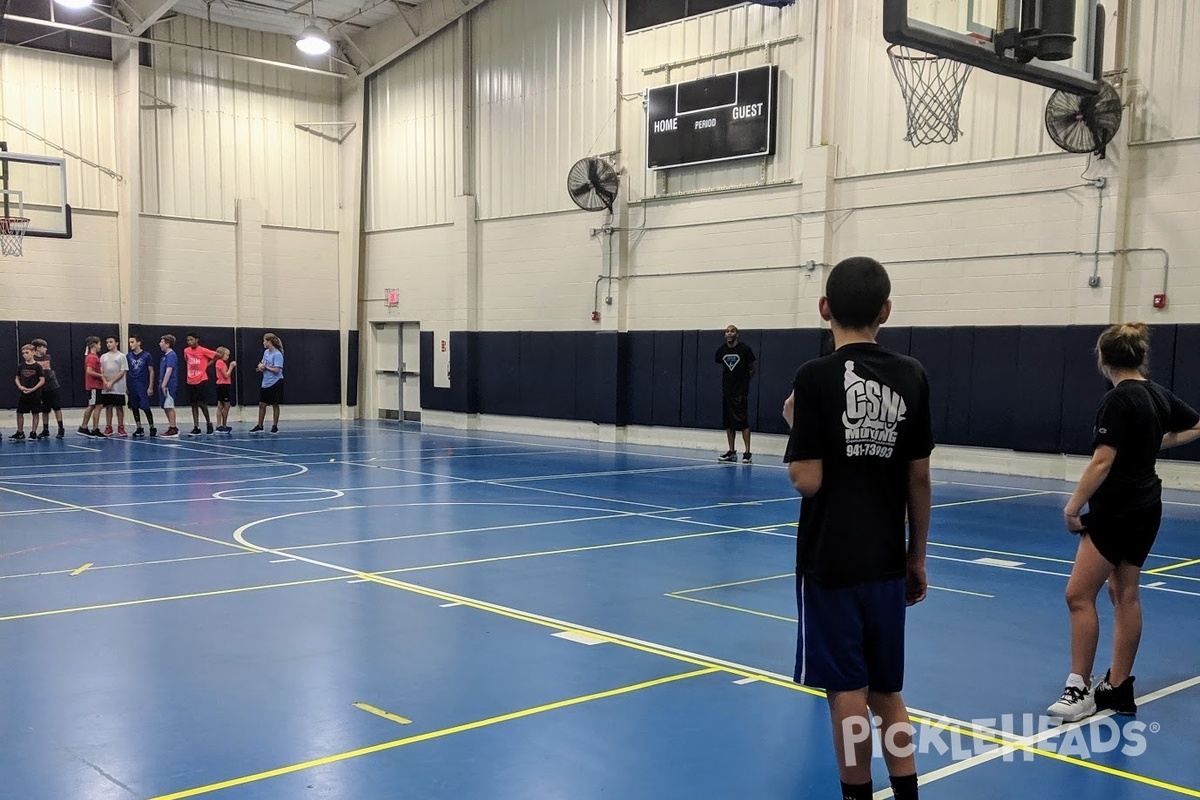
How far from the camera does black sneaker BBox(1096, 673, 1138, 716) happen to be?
15.8ft

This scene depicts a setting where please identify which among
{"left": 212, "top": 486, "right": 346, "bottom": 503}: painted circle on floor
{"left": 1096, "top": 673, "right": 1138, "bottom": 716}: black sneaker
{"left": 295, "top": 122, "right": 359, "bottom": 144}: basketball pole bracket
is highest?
{"left": 295, "top": 122, "right": 359, "bottom": 144}: basketball pole bracket

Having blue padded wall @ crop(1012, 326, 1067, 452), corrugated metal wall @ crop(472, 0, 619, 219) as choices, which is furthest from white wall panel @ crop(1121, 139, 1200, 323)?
corrugated metal wall @ crop(472, 0, 619, 219)

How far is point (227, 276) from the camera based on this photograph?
24.4m

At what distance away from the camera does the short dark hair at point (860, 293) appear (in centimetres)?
316

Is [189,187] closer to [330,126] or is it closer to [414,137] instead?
[330,126]

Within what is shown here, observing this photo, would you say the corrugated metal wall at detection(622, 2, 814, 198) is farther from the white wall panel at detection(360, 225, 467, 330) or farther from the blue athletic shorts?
the blue athletic shorts

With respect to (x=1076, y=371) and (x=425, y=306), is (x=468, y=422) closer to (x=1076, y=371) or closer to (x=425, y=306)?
(x=425, y=306)

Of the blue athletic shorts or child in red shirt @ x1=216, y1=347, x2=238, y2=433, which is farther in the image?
child in red shirt @ x1=216, y1=347, x2=238, y2=433

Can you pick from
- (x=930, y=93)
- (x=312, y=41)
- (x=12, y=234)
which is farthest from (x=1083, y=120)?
(x=12, y=234)

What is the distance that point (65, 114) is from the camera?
22.0 meters

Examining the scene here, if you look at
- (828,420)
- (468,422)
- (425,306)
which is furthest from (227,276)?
(828,420)

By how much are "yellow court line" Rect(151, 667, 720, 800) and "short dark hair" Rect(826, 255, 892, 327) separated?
8.22 ft

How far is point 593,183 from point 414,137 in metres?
6.76

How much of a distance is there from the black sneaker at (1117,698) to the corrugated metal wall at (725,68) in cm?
1390
